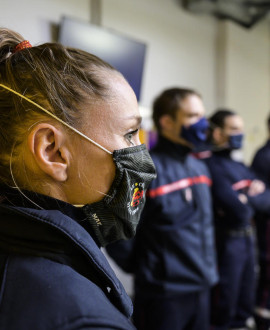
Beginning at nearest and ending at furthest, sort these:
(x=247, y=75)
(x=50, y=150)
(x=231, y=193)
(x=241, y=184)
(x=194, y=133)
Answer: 1. (x=50, y=150)
2. (x=194, y=133)
3. (x=231, y=193)
4. (x=241, y=184)
5. (x=247, y=75)

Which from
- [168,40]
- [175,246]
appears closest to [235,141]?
[175,246]

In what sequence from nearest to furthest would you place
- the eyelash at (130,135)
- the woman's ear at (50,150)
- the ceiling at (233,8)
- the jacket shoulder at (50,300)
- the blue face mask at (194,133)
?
the jacket shoulder at (50,300) < the woman's ear at (50,150) < the eyelash at (130,135) < the blue face mask at (194,133) < the ceiling at (233,8)

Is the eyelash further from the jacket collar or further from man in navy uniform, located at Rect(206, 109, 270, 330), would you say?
man in navy uniform, located at Rect(206, 109, 270, 330)

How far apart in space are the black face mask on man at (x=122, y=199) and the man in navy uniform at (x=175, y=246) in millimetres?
680

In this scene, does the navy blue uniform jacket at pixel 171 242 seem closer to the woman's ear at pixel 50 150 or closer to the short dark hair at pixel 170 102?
the short dark hair at pixel 170 102

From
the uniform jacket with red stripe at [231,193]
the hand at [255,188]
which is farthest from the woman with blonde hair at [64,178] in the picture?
the hand at [255,188]

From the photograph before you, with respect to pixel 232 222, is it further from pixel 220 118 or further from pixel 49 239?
pixel 49 239

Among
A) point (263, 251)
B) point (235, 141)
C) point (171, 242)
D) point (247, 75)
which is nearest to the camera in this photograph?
point (171, 242)

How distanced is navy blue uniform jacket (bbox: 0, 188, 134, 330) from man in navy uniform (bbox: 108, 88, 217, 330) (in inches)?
32.9

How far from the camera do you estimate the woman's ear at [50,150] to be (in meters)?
0.64

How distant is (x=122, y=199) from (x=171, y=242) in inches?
31.6

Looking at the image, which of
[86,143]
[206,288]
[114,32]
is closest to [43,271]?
[86,143]

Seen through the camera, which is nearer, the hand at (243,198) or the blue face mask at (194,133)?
the blue face mask at (194,133)

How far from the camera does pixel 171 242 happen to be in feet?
4.79
